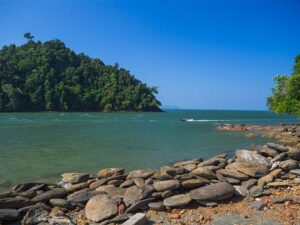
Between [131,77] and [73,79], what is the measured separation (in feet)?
112

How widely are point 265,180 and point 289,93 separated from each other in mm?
24647

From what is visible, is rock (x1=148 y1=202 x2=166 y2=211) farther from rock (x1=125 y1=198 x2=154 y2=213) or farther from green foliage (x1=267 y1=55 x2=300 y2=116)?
green foliage (x1=267 y1=55 x2=300 y2=116)

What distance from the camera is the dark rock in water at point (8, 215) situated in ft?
26.1

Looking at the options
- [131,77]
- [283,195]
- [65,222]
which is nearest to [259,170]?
[283,195]

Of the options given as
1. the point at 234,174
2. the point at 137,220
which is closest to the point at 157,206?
the point at 137,220

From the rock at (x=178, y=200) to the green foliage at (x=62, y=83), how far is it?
412 feet

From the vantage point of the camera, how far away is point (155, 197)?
8805 mm

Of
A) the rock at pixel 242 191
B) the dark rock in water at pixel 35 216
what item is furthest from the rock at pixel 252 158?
the dark rock in water at pixel 35 216

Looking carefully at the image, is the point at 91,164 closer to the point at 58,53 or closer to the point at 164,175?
the point at 164,175

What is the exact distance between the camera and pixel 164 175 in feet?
34.4

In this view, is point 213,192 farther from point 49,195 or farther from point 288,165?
point 49,195

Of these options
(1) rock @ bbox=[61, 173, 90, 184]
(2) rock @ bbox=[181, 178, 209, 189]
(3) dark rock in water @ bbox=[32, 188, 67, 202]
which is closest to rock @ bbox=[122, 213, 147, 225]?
(2) rock @ bbox=[181, 178, 209, 189]

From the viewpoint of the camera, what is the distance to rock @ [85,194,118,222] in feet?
25.8

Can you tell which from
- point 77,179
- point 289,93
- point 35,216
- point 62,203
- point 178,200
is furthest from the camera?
point 289,93
